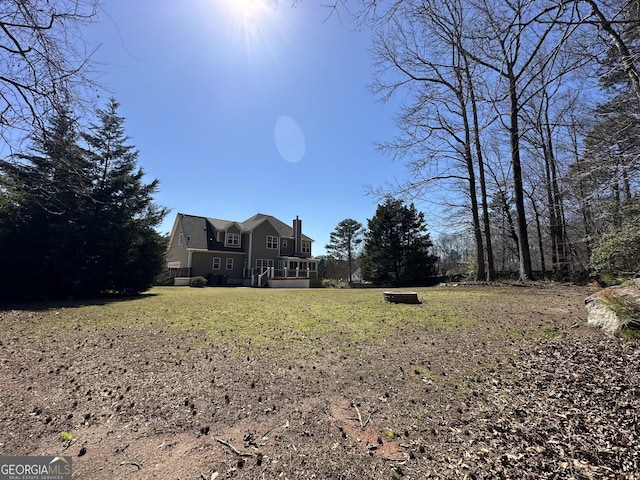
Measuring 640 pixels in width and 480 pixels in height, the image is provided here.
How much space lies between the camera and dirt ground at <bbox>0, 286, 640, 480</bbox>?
2.37 metres

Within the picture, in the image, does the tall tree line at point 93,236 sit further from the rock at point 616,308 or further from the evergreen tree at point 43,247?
the rock at point 616,308

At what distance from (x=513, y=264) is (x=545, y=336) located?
2555 cm

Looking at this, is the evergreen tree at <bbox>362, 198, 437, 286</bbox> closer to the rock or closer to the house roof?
the house roof

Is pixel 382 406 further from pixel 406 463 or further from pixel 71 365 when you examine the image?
pixel 71 365

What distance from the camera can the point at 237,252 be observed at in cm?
2786

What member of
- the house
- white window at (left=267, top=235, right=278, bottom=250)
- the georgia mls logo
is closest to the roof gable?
the house

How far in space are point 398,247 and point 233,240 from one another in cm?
1578

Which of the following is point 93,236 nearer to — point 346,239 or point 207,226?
point 207,226

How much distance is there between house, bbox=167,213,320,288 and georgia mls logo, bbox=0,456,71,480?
2169 centimetres

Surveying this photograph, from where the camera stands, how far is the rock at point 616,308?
4.66m

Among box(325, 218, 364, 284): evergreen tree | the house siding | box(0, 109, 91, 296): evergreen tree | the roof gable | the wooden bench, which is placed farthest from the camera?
box(325, 218, 364, 284): evergreen tree

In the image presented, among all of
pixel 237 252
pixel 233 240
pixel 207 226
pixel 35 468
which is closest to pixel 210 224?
pixel 207 226

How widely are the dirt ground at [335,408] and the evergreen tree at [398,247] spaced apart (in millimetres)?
20726

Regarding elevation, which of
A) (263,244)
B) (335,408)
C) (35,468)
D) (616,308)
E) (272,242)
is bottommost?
(35,468)
